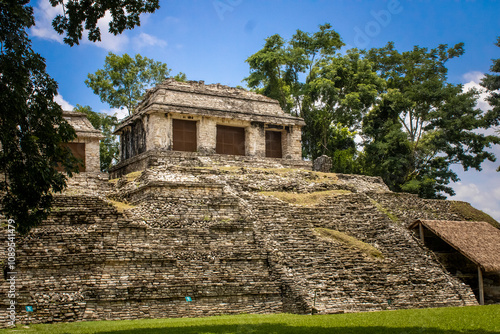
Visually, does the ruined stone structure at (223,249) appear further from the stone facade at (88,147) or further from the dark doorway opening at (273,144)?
the dark doorway opening at (273,144)

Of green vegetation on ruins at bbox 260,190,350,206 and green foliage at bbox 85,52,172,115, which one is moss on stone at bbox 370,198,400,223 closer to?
green vegetation on ruins at bbox 260,190,350,206

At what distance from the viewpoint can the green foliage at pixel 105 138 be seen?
114ft

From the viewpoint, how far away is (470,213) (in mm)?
25156

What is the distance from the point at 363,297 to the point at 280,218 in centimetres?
431

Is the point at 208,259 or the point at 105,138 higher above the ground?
the point at 105,138

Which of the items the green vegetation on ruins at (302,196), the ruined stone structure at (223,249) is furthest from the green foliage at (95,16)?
the green vegetation on ruins at (302,196)

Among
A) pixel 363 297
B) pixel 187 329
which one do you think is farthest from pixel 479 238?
pixel 187 329

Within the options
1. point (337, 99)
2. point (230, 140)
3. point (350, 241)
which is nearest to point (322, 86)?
point (337, 99)

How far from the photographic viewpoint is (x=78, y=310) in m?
13.3

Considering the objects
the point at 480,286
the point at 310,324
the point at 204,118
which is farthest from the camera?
the point at 204,118

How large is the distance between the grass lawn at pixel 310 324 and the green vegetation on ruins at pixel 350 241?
4.14 m

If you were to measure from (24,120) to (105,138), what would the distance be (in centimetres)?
2473

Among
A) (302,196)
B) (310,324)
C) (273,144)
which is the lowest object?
(310,324)

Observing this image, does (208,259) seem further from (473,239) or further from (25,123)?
(473,239)
